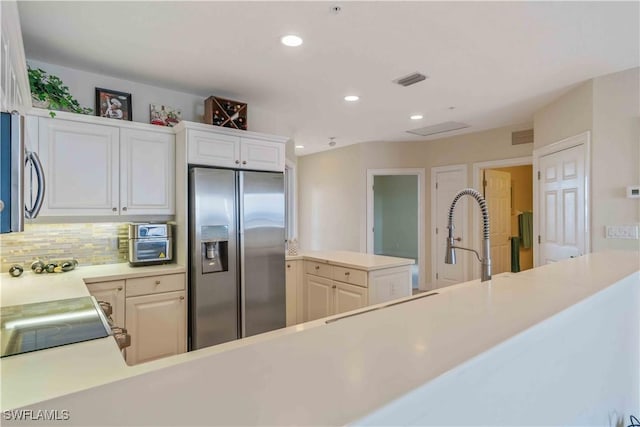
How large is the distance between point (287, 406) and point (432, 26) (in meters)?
2.36

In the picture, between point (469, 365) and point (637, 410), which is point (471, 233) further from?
point (469, 365)

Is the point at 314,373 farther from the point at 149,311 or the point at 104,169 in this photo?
the point at 104,169

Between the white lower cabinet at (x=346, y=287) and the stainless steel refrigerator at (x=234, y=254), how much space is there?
40cm

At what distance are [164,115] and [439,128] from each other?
362 cm

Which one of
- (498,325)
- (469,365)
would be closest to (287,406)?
(469,365)

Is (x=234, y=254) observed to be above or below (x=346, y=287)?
above

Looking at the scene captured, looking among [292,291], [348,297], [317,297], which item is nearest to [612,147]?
[348,297]

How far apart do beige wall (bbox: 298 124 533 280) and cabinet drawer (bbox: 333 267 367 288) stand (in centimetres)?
261

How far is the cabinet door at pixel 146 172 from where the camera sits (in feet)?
9.22

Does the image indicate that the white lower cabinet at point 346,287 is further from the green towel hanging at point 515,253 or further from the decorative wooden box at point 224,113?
the green towel hanging at point 515,253

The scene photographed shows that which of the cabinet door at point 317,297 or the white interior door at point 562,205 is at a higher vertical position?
the white interior door at point 562,205

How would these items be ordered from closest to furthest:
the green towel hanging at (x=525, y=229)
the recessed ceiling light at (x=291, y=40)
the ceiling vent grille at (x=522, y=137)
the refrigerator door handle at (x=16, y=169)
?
the refrigerator door handle at (x=16, y=169)
the recessed ceiling light at (x=291, y=40)
the ceiling vent grille at (x=522, y=137)
the green towel hanging at (x=525, y=229)

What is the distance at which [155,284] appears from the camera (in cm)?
269

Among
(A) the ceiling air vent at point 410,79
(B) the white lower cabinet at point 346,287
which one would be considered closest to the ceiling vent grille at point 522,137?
(A) the ceiling air vent at point 410,79
